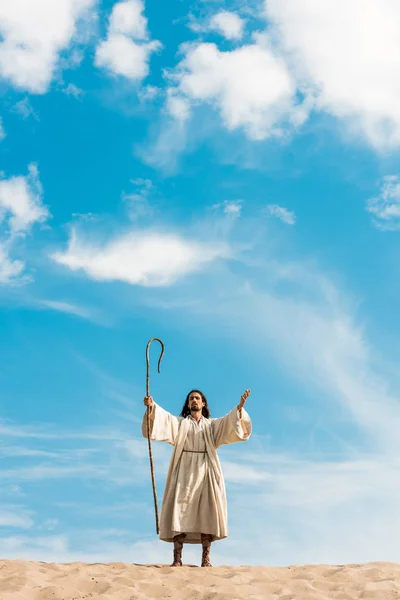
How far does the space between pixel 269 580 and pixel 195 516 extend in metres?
1.36

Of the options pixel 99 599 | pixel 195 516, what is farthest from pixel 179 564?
pixel 99 599

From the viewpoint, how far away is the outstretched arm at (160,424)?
9.31 meters

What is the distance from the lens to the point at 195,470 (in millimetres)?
9188

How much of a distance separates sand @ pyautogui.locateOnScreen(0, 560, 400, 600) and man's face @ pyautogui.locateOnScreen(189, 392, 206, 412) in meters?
2.00

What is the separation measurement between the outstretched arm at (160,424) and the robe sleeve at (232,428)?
53cm

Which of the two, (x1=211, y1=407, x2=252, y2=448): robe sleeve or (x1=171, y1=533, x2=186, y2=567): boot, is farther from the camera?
(x1=211, y1=407, x2=252, y2=448): robe sleeve

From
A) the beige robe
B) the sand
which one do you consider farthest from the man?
the sand

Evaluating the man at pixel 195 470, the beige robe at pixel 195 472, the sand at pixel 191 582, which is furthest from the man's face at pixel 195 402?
the sand at pixel 191 582

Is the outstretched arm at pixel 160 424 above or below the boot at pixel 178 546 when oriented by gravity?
above

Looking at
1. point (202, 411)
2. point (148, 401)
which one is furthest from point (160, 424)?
point (202, 411)

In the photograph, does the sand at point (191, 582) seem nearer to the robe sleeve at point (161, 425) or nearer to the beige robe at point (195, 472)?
the beige robe at point (195, 472)

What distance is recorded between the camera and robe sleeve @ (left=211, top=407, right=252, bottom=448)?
9.34m

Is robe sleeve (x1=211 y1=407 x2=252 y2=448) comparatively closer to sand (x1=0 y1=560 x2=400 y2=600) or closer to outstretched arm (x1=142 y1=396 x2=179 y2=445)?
outstretched arm (x1=142 y1=396 x2=179 y2=445)

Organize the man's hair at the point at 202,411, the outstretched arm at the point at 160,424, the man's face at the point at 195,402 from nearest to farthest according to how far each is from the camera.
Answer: the outstretched arm at the point at 160,424
the man's face at the point at 195,402
the man's hair at the point at 202,411
